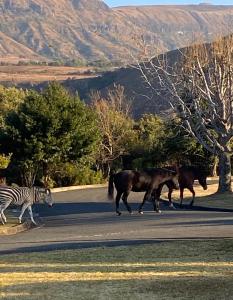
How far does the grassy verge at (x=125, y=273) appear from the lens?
10531 millimetres

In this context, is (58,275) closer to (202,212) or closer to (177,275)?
(177,275)

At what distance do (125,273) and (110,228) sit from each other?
8618 mm

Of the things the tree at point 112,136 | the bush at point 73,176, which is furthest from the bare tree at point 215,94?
Result: the tree at point 112,136

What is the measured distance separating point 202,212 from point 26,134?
64.4ft

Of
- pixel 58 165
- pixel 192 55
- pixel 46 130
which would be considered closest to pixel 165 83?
pixel 192 55

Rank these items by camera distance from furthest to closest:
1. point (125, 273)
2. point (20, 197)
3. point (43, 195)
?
point (43, 195), point (20, 197), point (125, 273)

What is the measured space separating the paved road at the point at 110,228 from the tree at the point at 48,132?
1325cm

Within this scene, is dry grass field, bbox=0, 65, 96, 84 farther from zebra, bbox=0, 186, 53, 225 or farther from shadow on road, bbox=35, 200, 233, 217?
zebra, bbox=0, 186, 53, 225

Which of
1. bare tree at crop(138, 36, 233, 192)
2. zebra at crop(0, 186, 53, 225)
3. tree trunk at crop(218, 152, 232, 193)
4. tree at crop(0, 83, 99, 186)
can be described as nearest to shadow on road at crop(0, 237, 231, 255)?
zebra at crop(0, 186, 53, 225)

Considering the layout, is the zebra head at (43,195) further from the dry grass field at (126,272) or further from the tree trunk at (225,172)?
the tree trunk at (225,172)

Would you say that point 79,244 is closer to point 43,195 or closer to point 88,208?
point 43,195

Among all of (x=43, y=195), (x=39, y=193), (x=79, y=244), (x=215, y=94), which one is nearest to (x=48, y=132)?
(x=215, y=94)

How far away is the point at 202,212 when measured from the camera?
85.3 ft

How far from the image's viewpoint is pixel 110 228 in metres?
20.8
